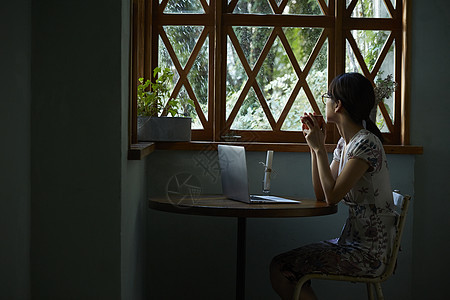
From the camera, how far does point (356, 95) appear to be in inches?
106

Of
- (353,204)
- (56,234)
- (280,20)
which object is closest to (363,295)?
(353,204)

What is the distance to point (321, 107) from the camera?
3527 mm

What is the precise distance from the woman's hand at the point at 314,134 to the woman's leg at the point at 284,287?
0.59 meters

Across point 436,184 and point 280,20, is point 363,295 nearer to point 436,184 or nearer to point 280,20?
point 436,184

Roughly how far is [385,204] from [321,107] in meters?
1.06

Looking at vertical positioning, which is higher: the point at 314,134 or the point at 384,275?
the point at 314,134

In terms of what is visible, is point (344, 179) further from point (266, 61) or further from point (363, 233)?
point (266, 61)

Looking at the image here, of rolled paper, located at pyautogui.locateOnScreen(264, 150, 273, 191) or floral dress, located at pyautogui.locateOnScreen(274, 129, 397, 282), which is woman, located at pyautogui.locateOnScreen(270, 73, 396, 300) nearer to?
floral dress, located at pyautogui.locateOnScreen(274, 129, 397, 282)

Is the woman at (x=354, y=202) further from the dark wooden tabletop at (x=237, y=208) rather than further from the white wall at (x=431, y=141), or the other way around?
the white wall at (x=431, y=141)

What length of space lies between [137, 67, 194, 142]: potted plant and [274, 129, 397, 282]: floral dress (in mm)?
990

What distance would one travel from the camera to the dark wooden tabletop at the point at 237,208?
246 centimetres

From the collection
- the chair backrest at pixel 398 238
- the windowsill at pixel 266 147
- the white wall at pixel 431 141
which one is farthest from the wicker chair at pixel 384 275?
the white wall at pixel 431 141

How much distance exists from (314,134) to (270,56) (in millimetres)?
883

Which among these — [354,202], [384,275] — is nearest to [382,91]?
[354,202]
